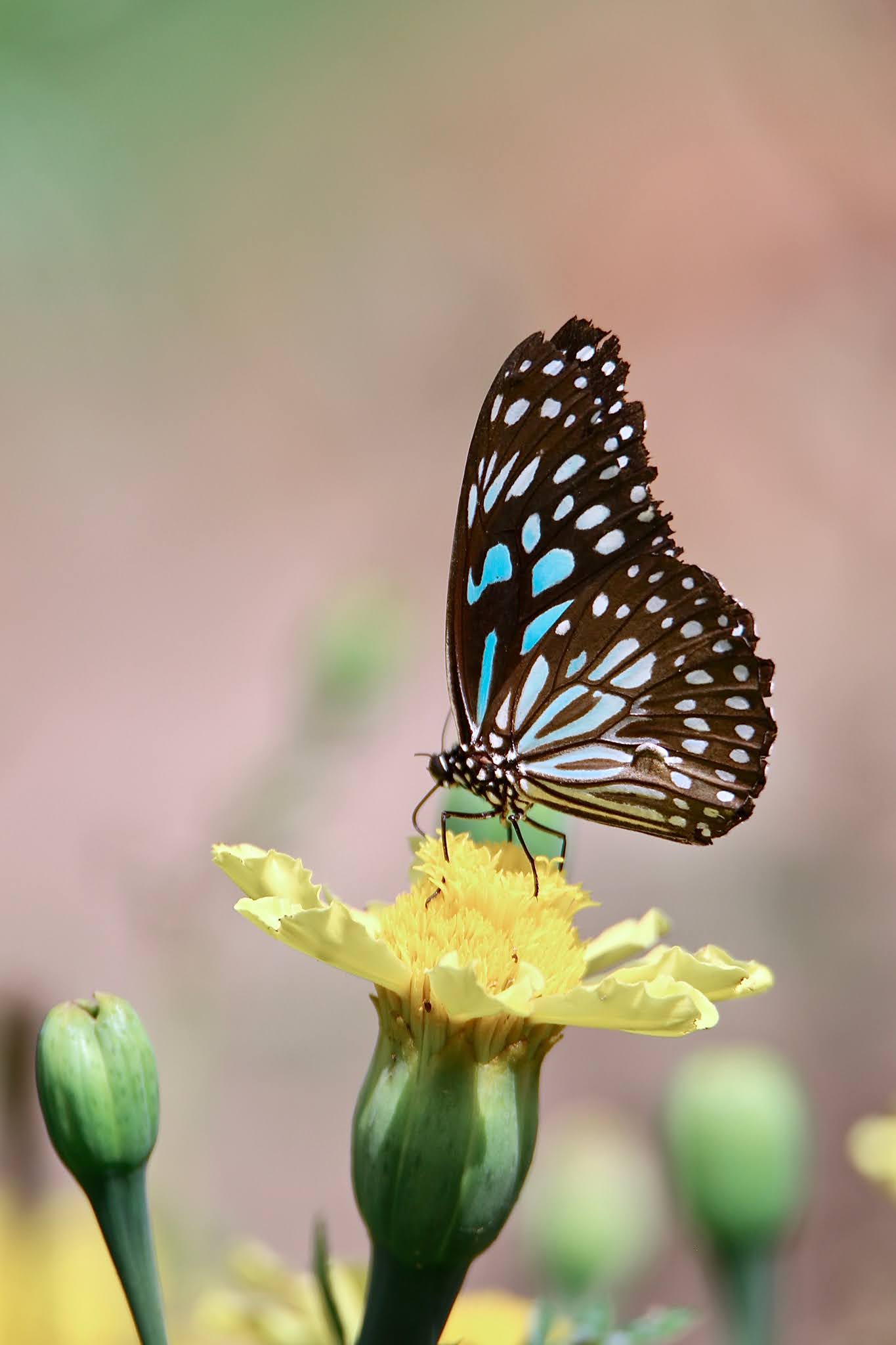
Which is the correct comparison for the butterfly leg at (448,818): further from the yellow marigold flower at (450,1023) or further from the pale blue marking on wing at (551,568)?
the pale blue marking on wing at (551,568)

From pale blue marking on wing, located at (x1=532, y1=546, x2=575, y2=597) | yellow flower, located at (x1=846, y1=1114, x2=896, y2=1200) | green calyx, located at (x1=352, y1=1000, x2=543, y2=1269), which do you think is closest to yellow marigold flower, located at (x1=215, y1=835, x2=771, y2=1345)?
green calyx, located at (x1=352, y1=1000, x2=543, y2=1269)

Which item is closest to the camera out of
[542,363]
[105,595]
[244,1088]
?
[542,363]

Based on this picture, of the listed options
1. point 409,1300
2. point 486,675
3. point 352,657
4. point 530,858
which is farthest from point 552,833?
point 352,657

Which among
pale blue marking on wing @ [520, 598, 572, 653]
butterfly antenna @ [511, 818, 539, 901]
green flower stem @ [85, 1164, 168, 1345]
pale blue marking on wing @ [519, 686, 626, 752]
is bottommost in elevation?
green flower stem @ [85, 1164, 168, 1345]

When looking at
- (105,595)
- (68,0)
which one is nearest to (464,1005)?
(105,595)

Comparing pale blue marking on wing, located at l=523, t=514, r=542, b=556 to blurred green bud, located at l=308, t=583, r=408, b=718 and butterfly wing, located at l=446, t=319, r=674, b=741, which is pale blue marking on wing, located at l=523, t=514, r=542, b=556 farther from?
blurred green bud, located at l=308, t=583, r=408, b=718

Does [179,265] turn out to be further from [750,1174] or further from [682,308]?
[750,1174]
